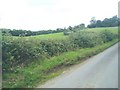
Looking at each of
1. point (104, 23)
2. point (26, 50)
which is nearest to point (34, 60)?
point (26, 50)

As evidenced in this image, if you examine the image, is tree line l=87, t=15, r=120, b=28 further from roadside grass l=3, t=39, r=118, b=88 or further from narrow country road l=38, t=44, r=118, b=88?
narrow country road l=38, t=44, r=118, b=88

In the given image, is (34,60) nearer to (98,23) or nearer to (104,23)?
(98,23)

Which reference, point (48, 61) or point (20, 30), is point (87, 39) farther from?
point (48, 61)

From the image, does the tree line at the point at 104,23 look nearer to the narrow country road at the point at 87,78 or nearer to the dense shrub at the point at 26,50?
the dense shrub at the point at 26,50

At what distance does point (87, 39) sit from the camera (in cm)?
2438

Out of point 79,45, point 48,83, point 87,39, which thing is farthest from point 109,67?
point 87,39

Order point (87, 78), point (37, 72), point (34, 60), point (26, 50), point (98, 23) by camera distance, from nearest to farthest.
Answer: point (87, 78), point (37, 72), point (26, 50), point (34, 60), point (98, 23)

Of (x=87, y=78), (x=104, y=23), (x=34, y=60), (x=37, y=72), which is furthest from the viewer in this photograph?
(x=104, y=23)

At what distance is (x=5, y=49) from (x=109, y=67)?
17.7 ft

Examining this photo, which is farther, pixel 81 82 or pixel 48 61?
pixel 48 61

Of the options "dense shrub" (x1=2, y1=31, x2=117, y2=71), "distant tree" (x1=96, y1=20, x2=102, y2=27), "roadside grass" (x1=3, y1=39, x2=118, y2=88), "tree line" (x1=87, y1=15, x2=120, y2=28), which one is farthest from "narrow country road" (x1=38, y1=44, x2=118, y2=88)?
"distant tree" (x1=96, y1=20, x2=102, y2=27)

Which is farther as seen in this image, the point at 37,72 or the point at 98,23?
the point at 98,23

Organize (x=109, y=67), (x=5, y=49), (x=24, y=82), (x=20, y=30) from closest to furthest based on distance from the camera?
(x=24, y=82) → (x=5, y=49) → (x=109, y=67) → (x=20, y=30)

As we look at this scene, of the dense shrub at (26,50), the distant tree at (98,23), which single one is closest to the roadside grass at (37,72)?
the dense shrub at (26,50)
